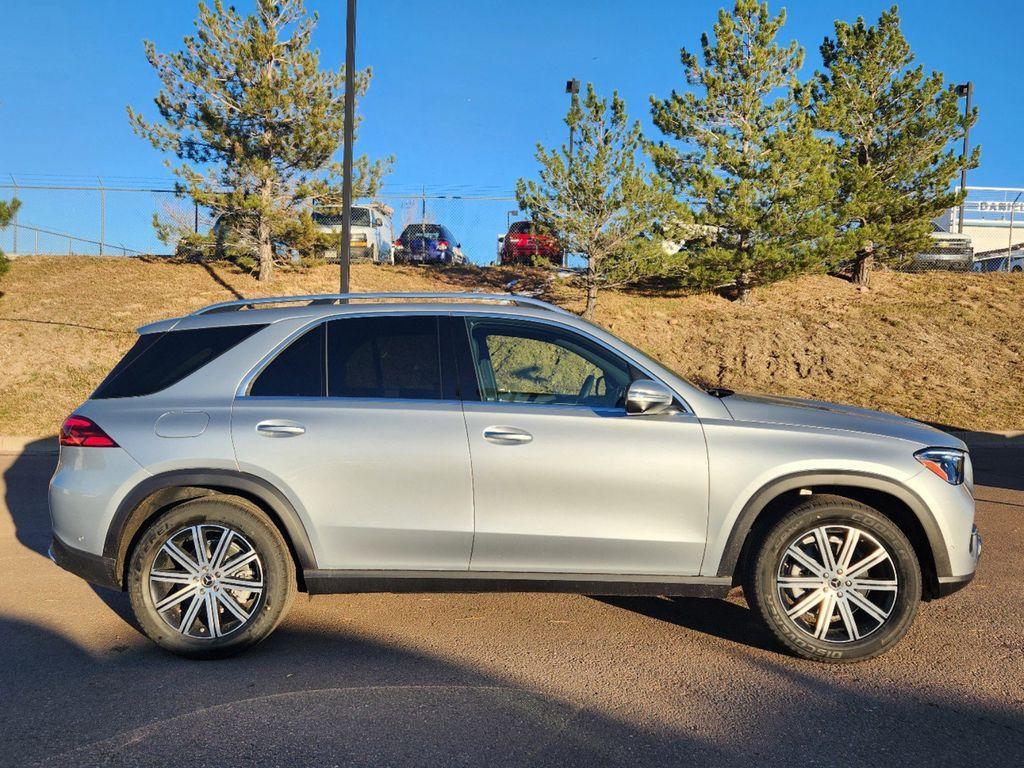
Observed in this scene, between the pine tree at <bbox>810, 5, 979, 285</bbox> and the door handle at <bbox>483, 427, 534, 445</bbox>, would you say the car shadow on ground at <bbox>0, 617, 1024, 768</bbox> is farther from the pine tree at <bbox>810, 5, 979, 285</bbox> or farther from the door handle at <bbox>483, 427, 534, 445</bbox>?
A: the pine tree at <bbox>810, 5, 979, 285</bbox>

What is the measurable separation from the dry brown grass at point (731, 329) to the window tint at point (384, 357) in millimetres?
10192

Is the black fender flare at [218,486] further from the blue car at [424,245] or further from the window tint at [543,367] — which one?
the blue car at [424,245]

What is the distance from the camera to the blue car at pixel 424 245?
24.2 meters

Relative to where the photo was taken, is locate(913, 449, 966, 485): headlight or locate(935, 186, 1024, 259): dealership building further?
locate(935, 186, 1024, 259): dealership building

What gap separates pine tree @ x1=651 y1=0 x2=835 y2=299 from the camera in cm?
1716

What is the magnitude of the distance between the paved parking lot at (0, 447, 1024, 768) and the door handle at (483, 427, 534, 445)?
42.8 inches

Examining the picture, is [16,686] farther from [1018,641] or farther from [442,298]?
[1018,641]

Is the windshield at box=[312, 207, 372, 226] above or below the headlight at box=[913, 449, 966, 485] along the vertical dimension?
above

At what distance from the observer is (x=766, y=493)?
3.99m

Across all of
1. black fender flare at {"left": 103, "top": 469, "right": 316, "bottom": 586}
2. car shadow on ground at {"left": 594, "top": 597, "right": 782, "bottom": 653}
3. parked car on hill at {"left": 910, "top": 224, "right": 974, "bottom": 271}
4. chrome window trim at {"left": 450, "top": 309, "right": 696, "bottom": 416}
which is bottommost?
car shadow on ground at {"left": 594, "top": 597, "right": 782, "bottom": 653}

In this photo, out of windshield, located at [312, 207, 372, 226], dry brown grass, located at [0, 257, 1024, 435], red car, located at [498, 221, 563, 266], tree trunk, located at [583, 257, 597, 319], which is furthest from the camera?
red car, located at [498, 221, 563, 266]

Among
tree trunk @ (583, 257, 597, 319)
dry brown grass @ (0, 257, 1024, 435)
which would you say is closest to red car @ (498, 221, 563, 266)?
dry brown grass @ (0, 257, 1024, 435)

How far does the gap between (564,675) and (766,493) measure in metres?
1.31

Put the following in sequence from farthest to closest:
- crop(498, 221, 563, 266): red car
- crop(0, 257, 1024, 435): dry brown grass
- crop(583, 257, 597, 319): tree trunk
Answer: crop(498, 221, 563, 266): red car → crop(583, 257, 597, 319): tree trunk → crop(0, 257, 1024, 435): dry brown grass
